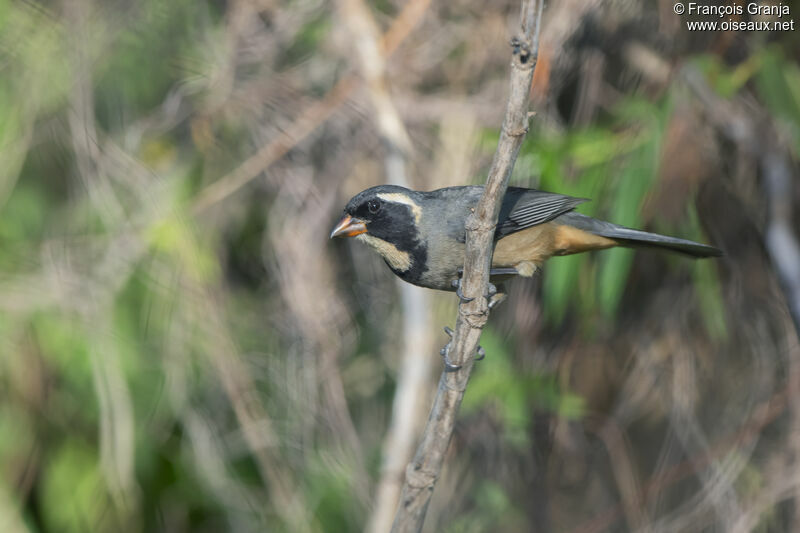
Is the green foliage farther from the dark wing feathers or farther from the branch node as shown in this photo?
the branch node

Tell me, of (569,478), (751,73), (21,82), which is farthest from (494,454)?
(21,82)

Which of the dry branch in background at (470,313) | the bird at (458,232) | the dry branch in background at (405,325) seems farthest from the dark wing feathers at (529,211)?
the dry branch in background at (405,325)

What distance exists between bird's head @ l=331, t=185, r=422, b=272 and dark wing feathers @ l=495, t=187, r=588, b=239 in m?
0.33

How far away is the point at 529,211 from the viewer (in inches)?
124

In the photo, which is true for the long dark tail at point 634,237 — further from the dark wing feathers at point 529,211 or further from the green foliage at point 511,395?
the green foliage at point 511,395

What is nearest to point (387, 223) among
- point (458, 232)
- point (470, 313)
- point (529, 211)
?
point (458, 232)

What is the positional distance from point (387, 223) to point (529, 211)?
559 millimetres

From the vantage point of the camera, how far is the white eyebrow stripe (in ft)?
→ 9.95

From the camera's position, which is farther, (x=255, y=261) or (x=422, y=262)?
(x=255, y=261)

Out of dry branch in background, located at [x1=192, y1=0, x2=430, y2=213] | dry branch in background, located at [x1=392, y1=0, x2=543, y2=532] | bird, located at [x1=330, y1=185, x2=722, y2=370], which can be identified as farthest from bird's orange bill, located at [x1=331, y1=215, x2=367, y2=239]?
dry branch in background, located at [x1=192, y1=0, x2=430, y2=213]

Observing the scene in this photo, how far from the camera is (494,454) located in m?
4.40

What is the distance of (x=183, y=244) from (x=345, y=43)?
1.38 meters

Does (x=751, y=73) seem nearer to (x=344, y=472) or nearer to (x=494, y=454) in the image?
(x=494, y=454)

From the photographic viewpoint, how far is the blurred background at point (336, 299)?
405 cm
